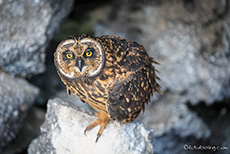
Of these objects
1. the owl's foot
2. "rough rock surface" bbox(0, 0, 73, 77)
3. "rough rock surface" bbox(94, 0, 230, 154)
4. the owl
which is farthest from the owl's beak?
"rough rock surface" bbox(94, 0, 230, 154)

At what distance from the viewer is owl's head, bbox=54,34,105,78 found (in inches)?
65.1

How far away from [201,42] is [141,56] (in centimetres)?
134

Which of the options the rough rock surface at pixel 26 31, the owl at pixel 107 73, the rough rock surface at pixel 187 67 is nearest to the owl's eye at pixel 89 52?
the owl at pixel 107 73

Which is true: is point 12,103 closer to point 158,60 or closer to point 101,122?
point 101,122

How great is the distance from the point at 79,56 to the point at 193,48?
1775 mm

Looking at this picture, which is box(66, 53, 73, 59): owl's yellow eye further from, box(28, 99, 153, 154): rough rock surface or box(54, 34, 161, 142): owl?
box(28, 99, 153, 154): rough rock surface

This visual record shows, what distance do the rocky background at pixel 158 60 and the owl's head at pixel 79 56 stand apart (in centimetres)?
100

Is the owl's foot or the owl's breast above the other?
the owl's breast

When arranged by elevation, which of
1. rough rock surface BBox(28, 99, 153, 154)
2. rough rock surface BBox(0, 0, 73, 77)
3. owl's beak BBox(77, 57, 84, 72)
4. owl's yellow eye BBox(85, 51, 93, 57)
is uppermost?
owl's yellow eye BBox(85, 51, 93, 57)

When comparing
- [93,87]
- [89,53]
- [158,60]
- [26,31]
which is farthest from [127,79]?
[158,60]

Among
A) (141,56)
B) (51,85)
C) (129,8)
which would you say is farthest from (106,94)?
(129,8)

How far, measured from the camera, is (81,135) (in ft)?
7.05

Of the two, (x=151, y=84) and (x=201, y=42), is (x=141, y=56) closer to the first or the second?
(x=151, y=84)

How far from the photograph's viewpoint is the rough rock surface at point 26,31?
250 cm
